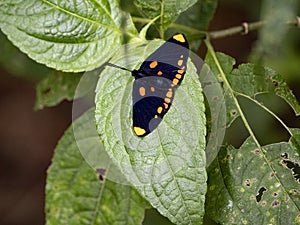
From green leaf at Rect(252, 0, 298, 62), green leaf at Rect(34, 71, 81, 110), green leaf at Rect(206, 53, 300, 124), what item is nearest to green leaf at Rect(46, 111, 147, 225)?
green leaf at Rect(34, 71, 81, 110)

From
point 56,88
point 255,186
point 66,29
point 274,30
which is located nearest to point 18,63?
point 56,88

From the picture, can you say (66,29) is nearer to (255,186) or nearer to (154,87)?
(154,87)

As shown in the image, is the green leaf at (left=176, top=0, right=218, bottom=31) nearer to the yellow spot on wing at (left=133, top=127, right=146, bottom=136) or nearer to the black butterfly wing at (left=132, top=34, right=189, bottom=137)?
the black butterfly wing at (left=132, top=34, right=189, bottom=137)

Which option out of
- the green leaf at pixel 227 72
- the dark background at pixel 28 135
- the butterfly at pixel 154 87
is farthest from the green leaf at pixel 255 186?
the dark background at pixel 28 135

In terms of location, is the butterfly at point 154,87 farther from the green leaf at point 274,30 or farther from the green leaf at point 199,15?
the green leaf at point 199,15

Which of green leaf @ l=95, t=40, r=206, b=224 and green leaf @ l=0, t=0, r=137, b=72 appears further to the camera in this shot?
green leaf @ l=0, t=0, r=137, b=72

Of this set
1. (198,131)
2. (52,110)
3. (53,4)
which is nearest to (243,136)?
(198,131)
